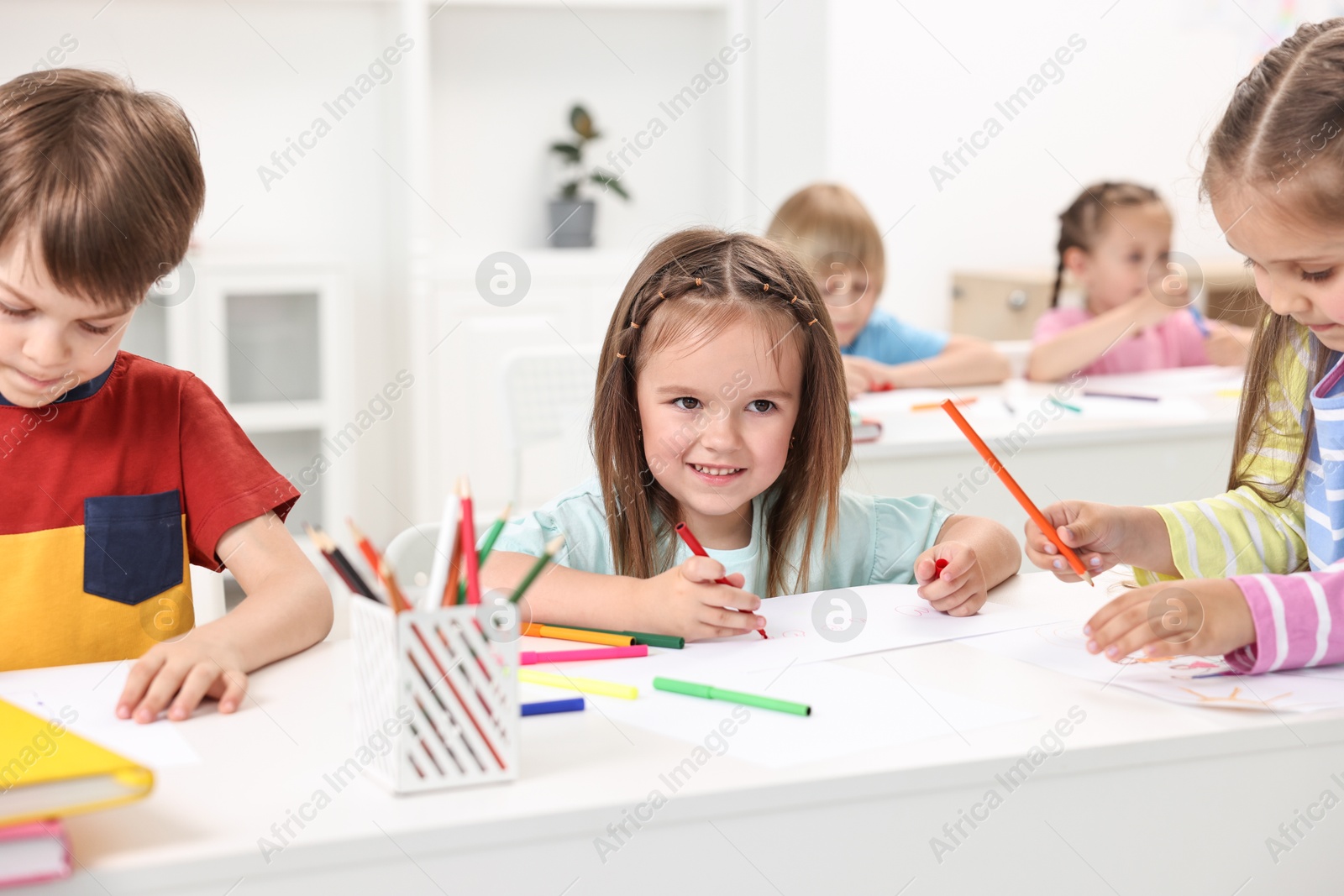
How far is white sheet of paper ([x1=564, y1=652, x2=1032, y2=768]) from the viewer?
697mm

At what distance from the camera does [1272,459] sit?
1.06 metres

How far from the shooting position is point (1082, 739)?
0.71 m

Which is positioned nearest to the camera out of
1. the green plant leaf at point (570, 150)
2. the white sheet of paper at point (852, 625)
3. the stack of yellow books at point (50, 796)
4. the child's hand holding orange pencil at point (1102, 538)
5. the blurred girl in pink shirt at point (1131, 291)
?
the stack of yellow books at point (50, 796)

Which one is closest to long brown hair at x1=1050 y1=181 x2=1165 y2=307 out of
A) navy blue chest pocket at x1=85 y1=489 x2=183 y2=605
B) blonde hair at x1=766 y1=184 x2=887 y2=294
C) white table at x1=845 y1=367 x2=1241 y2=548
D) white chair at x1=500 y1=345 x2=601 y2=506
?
blonde hair at x1=766 y1=184 x2=887 y2=294

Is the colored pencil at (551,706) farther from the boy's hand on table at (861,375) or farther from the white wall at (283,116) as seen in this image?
the white wall at (283,116)

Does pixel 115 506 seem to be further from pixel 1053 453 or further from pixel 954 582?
pixel 1053 453

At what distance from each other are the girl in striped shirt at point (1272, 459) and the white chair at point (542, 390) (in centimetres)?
119

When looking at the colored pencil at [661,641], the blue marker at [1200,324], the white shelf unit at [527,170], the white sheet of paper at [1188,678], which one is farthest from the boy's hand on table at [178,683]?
the white shelf unit at [527,170]

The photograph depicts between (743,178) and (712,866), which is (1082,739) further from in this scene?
(743,178)

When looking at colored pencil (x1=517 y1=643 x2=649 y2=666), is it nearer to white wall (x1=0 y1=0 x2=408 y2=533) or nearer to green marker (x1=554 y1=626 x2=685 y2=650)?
green marker (x1=554 y1=626 x2=685 y2=650)

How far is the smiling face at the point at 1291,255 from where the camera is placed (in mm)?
842

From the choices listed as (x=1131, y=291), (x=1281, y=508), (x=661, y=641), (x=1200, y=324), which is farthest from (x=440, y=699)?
(x=1200, y=324)

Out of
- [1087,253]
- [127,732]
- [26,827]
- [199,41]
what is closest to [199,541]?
[127,732]

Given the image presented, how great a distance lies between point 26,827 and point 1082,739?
0.53 metres
